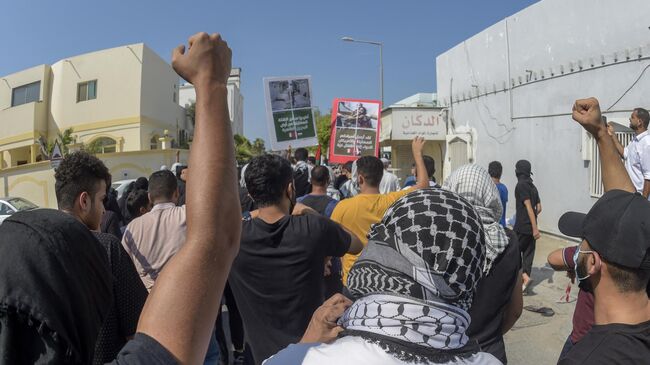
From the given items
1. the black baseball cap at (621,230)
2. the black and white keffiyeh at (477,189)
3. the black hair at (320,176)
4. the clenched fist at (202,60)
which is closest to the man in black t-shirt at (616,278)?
the black baseball cap at (621,230)

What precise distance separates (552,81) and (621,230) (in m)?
9.57

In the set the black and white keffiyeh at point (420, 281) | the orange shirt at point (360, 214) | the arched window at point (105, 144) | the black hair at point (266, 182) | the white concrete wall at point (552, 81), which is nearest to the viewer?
the black and white keffiyeh at point (420, 281)

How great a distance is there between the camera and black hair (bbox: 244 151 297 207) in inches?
114

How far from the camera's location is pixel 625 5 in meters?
8.06

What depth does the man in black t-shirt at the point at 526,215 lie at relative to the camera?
6242 millimetres

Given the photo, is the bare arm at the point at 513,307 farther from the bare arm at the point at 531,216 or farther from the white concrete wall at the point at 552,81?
the white concrete wall at the point at 552,81

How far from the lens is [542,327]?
203 inches

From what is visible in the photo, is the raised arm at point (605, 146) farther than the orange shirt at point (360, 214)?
No

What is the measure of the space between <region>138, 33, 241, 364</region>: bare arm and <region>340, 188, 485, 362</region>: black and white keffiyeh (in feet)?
1.39

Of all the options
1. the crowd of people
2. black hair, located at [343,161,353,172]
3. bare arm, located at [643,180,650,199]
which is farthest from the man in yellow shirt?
black hair, located at [343,161,353,172]

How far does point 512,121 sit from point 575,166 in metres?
2.72

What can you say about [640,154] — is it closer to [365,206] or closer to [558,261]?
[365,206]

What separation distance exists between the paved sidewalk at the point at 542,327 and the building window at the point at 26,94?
1212 inches

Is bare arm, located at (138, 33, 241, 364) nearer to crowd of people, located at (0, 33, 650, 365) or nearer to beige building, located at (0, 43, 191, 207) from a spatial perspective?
crowd of people, located at (0, 33, 650, 365)
